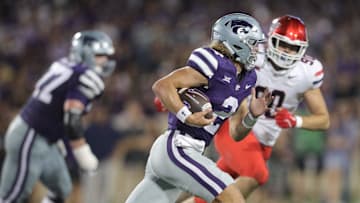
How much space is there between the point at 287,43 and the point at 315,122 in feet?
1.80

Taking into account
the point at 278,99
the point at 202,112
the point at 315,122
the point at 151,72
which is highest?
the point at 202,112

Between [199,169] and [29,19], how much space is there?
24.4ft

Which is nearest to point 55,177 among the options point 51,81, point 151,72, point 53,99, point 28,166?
point 28,166

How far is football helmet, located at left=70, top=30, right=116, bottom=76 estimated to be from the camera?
636cm

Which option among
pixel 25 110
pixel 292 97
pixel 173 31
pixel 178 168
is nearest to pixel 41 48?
pixel 173 31

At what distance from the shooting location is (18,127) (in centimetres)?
633

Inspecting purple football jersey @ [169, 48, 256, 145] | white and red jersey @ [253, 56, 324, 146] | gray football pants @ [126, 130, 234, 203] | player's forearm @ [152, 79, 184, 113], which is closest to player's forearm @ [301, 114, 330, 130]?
white and red jersey @ [253, 56, 324, 146]

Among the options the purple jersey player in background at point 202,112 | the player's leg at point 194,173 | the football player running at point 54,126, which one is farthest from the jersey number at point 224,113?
the football player running at point 54,126

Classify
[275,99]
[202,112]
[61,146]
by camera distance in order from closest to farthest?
[202,112], [275,99], [61,146]

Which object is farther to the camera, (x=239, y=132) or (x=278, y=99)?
(x=278, y=99)

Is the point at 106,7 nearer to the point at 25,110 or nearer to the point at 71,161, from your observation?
the point at 71,161

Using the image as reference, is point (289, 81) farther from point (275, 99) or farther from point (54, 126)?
point (54, 126)

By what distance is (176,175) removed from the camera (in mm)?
4867

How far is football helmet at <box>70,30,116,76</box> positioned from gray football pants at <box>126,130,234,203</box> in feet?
4.97
